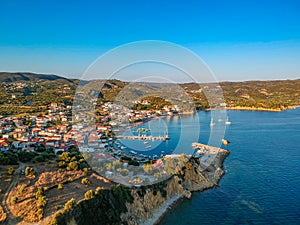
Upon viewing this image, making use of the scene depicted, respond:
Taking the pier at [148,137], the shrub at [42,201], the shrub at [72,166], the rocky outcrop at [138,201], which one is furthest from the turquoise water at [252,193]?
the pier at [148,137]

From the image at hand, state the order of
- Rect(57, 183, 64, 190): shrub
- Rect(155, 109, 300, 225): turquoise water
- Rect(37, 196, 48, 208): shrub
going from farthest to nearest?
Rect(155, 109, 300, 225): turquoise water
Rect(57, 183, 64, 190): shrub
Rect(37, 196, 48, 208): shrub

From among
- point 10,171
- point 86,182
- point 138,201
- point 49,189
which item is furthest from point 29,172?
point 138,201

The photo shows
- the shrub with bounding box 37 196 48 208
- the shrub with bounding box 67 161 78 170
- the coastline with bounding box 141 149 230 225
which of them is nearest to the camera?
the shrub with bounding box 37 196 48 208

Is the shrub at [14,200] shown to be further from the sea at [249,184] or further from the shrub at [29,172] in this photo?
the sea at [249,184]

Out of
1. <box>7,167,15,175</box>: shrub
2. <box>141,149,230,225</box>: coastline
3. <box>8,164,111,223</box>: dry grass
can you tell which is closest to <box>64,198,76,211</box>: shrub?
<box>8,164,111,223</box>: dry grass

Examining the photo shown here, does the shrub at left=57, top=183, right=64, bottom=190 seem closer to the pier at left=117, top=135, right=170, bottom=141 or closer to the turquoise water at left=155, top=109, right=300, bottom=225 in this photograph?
the turquoise water at left=155, top=109, right=300, bottom=225

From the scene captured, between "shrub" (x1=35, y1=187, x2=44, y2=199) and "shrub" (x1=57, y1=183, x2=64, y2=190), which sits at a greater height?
"shrub" (x1=35, y1=187, x2=44, y2=199)

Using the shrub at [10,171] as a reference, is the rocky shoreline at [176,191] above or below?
below

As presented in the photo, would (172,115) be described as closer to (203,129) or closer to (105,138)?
(203,129)
